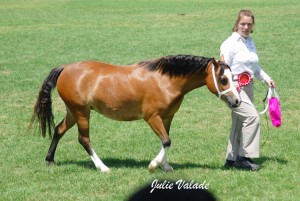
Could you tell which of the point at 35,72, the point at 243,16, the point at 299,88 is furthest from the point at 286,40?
the point at 243,16

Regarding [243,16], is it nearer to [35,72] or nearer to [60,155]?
[60,155]

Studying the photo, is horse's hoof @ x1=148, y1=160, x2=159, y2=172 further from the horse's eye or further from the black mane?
the horse's eye

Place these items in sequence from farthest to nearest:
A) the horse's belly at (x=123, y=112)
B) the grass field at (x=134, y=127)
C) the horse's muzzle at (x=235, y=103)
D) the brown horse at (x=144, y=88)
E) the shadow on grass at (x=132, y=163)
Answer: the shadow on grass at (x=132, y=163) < the horse's belly at (x=123, y=112) < the brown horse at (x=144, y=88) < the horse's muzzle at (x=235, y=103) < the grass field at (x=134, y=127)

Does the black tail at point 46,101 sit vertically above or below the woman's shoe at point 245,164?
above

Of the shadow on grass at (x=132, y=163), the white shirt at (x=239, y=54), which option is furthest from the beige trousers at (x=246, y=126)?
the shadow on grass at (x=132, y=163)

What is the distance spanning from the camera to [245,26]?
21.3 feet

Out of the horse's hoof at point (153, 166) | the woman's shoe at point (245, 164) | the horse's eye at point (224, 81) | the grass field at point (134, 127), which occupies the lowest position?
the grass field at point (134, 127)

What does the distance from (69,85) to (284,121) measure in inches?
173

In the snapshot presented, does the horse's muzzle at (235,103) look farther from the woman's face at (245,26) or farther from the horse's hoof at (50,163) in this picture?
the horse's hoof at (50,163)

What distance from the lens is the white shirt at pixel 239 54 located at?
6500 mm

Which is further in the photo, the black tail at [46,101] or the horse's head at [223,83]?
the black tail at [46,101]

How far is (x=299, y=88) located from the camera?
12281 mm

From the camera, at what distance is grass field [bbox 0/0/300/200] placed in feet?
19.9

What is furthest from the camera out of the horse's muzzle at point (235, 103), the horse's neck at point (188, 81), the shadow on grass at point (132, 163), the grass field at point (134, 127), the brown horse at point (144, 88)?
the shadow on grass at point (132, 163)
